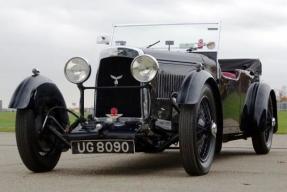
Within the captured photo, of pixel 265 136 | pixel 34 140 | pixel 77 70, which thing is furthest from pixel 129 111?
pixel 265 136

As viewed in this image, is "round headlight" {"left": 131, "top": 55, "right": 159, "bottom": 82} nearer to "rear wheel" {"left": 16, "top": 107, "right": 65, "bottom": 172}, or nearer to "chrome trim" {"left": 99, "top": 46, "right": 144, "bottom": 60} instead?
"chrome trim" {"left": 99, "top": 46, "right": 144, "bottom": 60}

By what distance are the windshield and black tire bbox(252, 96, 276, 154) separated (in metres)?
1.54

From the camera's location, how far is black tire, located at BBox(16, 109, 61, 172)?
7.36 metres

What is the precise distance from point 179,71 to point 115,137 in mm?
1588

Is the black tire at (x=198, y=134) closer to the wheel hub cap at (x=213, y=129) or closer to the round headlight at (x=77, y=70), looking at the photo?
the wheel hub cap at (x=213, y=129)

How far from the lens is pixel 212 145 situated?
7621mm

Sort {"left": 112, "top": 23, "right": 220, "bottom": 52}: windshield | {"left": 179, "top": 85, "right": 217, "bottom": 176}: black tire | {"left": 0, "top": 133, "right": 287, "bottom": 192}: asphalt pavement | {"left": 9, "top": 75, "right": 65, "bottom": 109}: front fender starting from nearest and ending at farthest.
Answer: {"left": 0, "top": 133, "right": 287, "bottom": 192}: asphalt pavement
{"left": 179, "top": 85, "right": 217, "bottom": 176}: black tire
{"left": 9, "top": 75, "right": 65, "bottom": 109}: front fender
{"left": 112, "top": 23, "right": 220, "bottom": 52}: windshield

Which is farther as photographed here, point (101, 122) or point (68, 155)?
point (68, 155)

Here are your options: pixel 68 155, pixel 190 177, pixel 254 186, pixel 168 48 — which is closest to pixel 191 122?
pixel 190 177

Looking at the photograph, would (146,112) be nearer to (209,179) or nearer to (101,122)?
(101,122)

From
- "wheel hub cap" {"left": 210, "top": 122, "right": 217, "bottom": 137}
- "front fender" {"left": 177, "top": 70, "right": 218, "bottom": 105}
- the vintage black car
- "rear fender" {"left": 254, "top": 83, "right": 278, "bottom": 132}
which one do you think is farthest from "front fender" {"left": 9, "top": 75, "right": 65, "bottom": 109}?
"rear fender" {"left": 254, "top": 83, "right": 278, "bottom": 132}

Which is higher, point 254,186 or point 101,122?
point 101,122

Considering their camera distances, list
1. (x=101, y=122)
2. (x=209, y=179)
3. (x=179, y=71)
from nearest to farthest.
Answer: (x=209, y=179) → (x=101, y=122) → (x=179, y=71)

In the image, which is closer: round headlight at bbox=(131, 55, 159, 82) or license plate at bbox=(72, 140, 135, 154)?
license plate at bbox=(72, 140, 135, 154)
